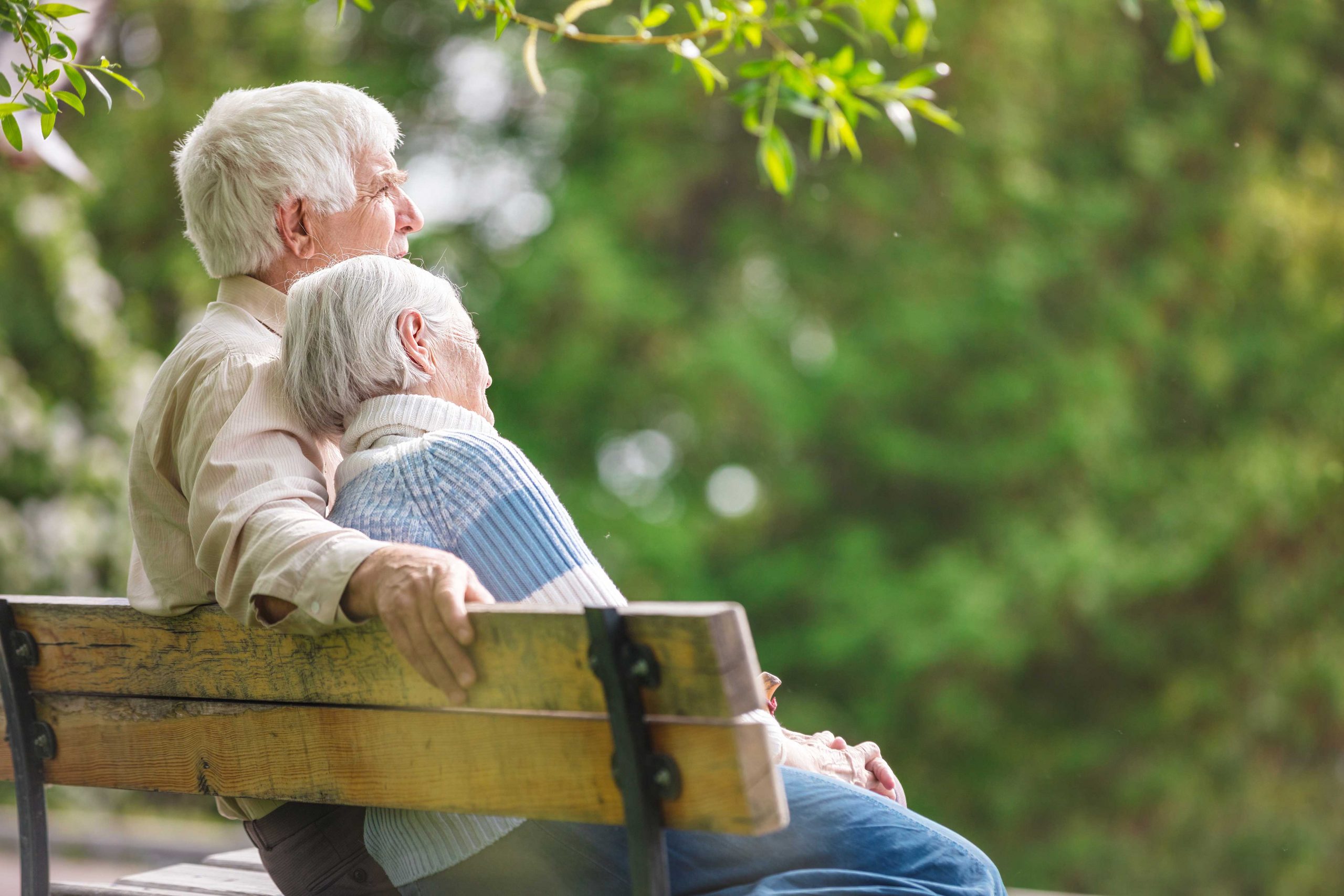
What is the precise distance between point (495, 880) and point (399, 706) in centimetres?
28

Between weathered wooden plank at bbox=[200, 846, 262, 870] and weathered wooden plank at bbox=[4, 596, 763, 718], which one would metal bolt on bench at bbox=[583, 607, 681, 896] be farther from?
weathered wooden plank at bbox=[200, 846, 262, 870]

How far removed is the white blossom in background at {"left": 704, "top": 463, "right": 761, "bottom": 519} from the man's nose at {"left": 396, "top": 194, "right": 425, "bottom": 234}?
6213 millimetres

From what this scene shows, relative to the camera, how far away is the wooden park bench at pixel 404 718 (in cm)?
125

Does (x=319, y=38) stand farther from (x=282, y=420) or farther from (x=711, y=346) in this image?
(x=282, y=420)

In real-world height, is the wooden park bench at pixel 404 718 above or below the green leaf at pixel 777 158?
below

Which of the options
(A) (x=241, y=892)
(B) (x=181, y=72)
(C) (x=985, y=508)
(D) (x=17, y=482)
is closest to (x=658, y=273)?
(C) (x=985, y=508)

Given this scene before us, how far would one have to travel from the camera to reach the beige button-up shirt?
1.45 meters

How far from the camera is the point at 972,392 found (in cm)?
800

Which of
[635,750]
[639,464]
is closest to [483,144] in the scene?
[639,464]

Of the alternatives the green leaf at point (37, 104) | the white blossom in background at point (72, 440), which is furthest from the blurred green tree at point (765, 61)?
the white blossom in background at point (72, 440)

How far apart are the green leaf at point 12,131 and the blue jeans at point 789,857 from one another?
113 cm

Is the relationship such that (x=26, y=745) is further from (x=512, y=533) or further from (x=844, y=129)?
(x=844, y=129)

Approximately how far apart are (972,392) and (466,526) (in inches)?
267

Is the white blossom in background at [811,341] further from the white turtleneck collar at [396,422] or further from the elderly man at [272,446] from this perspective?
the white turtleneck collar at [396,422]
